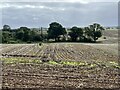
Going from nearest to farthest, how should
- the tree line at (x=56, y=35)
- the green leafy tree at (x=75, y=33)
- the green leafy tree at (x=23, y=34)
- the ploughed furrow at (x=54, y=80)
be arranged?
the ploughed furrow at (x=54, y=80)
the green leafy tree at (x=75, y=33)
the tree line at (x=56, y=35)
the green leafy tree at (x=23, y=34)

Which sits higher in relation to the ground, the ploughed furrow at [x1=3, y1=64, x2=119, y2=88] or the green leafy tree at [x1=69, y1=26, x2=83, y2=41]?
the green leafy tree at [x1=69, y1=26, x2=83, y2=41]

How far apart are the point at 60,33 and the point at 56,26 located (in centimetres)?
249

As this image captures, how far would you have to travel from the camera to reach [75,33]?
80188 mm

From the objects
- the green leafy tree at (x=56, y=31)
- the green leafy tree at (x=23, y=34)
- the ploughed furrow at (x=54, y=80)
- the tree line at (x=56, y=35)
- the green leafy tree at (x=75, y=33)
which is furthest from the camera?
the green leafy tree at (x=23, y=34)

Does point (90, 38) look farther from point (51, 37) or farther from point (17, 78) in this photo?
point (17, 78)

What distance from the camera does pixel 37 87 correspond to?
540 inches

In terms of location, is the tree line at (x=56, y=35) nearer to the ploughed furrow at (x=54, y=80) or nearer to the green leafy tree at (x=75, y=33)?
the green leafy tree at (x=75, y=33)

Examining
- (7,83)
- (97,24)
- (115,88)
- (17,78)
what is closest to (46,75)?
(17,78)

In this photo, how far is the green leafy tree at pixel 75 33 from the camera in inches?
3137

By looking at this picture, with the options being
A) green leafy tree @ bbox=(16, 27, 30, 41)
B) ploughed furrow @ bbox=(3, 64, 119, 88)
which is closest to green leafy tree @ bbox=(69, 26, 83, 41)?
green leafy tree @ bbox=(16, 27, 30, 41)

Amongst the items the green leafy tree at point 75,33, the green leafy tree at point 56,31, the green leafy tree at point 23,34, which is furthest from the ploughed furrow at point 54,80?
the green leafy tree at point 23,34

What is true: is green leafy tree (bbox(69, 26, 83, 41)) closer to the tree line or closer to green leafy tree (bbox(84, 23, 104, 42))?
the tree line

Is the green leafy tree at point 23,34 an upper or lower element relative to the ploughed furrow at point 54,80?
upper

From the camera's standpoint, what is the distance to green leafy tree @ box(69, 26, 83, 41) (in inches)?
3137
